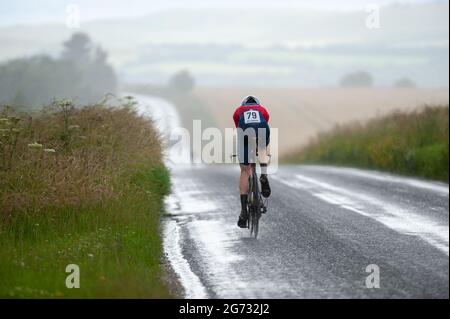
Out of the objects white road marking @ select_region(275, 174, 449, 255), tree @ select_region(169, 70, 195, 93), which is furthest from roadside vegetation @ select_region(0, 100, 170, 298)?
tree @ select_region(169, 70, 195, 93)

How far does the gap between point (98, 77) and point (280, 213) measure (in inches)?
3278

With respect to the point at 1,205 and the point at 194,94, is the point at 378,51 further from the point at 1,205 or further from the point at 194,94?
the point at 1,205

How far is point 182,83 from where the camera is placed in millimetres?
119938

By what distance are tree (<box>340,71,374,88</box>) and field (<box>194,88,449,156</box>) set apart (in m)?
23.4

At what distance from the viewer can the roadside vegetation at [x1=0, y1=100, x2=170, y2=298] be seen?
30.1 feet

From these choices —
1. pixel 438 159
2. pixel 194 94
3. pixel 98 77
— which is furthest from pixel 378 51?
pixel 438 159

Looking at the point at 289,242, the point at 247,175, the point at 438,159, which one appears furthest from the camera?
the point at 438,159

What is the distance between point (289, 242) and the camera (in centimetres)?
1203

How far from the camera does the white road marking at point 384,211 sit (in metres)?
12.3

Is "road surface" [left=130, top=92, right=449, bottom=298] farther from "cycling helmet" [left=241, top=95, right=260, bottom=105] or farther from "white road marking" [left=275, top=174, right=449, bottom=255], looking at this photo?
"cycling helmet" [left=241, top=95, right=260, bottom=105]

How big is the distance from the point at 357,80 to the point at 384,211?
130 m

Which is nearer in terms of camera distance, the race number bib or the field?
the race number bib

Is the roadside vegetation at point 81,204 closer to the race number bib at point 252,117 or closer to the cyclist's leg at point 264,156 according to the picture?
the cyclist's leg at point 264,156
